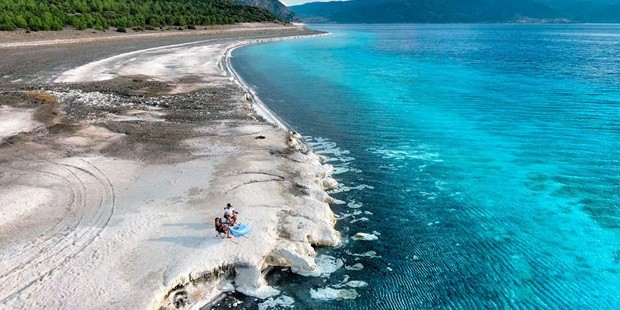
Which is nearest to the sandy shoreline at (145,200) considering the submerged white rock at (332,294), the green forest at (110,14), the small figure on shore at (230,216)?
the small figure on shore at (230,216)

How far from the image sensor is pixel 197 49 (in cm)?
8431

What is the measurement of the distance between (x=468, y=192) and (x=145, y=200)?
49.8ft

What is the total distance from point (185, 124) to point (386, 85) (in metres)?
28.0

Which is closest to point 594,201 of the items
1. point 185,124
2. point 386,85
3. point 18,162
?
point 185,124

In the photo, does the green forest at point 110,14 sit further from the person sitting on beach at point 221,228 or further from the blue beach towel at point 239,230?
the blue beach towel at point 239,230

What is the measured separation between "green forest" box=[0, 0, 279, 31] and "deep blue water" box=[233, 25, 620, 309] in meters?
61.9

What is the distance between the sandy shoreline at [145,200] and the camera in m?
14.5

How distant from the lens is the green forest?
8794cm

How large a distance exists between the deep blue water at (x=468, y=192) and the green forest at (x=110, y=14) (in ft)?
203

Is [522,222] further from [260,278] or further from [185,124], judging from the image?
[185,124]

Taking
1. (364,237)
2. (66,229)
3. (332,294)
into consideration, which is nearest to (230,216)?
(332,294)

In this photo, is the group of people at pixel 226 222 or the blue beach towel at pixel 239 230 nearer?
the group of people at pixel 226 222

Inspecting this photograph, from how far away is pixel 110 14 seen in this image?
384ft

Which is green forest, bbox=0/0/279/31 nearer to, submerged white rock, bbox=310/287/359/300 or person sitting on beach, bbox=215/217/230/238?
person sitting on beach, bbox=215/217/230/238
